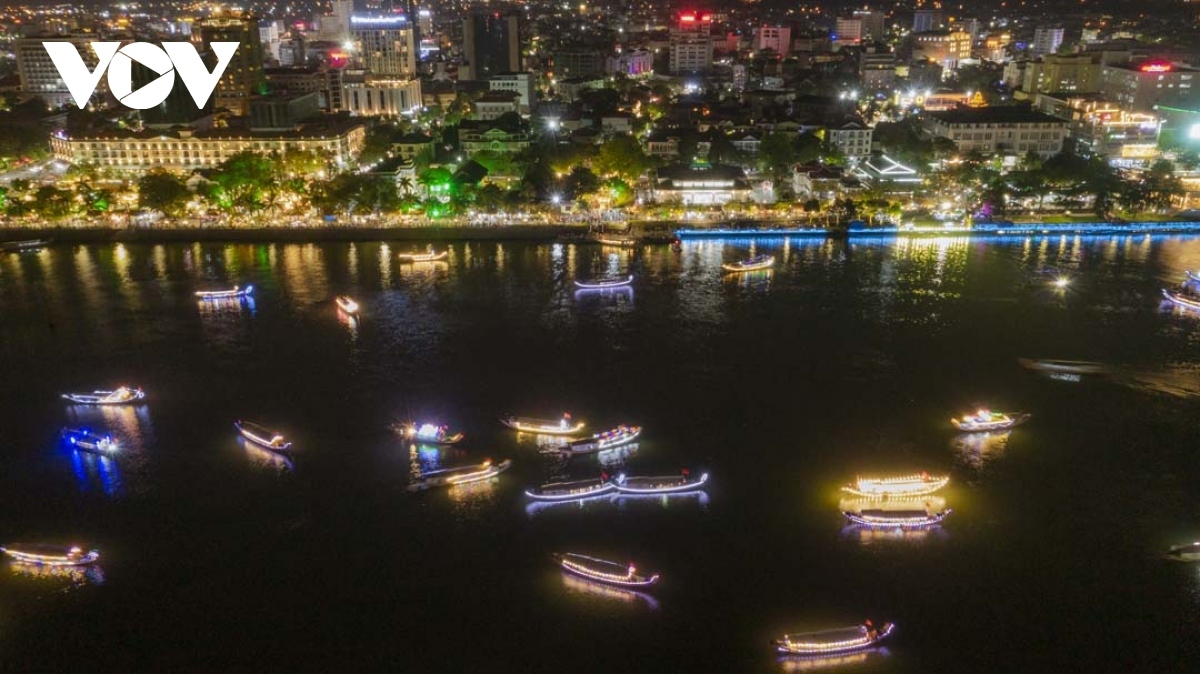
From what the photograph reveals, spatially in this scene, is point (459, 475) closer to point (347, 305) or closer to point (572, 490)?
point (572, 490)

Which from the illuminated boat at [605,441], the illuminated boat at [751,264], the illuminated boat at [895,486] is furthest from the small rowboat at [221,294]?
the illuminated boat at [895,486]

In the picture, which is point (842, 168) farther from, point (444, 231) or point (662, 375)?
point (662, 375)

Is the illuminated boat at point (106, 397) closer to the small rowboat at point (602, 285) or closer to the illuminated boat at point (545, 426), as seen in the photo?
the illuminated boat at point (545, 426)

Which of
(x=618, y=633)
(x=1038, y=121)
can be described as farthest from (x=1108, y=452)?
(x=1038, y=121)

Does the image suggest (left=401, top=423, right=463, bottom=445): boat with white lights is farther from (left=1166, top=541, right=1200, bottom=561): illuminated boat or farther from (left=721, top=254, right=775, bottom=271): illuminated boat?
(left=721, top=254, right=775, bottom=271): illuminated boat

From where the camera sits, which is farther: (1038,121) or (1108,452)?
(1038,121)

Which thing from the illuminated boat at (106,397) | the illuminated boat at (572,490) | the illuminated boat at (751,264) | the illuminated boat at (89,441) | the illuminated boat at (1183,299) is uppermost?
the illuminated boat at (751,264)
